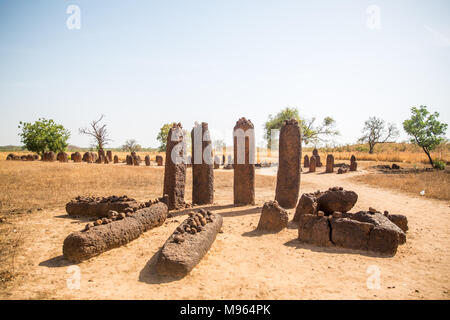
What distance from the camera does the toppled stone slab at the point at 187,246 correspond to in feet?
14.5

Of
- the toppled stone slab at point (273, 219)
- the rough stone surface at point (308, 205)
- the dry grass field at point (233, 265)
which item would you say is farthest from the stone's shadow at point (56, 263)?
the rough stone surface at point (308, 205)

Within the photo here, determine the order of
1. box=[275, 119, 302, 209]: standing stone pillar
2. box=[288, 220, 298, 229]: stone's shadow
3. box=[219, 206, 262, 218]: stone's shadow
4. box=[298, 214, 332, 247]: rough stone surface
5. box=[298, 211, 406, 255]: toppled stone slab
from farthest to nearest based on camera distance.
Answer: box=[275, 119, 302, 209]: standing stone pillar, box=[219, 206, 262, 218]: stone's shadow, box=[288, 220, 298, 229]: stone's shadow, box=[298, 214, 332, 247]: rough stone surface, box=[298, 211, 406, 255]: toppled stone slab

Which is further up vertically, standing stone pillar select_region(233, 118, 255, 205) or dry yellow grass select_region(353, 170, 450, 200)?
standing stone pillar select_region(233, 118, 255, 205)

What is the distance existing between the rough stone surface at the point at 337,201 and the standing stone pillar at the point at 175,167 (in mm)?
4487

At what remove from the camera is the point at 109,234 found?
5.50 m

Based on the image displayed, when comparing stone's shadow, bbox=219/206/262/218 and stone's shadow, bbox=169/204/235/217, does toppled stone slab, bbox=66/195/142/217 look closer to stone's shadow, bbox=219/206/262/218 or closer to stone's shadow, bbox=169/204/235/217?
stone's shadow, bbox=169/204/235/217

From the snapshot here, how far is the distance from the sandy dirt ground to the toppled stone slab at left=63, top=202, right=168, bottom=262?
149 mm

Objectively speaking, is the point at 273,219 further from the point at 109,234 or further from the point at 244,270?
the point at 109,234

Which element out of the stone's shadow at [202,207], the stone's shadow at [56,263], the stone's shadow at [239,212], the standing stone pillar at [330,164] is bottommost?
the stone's shadow at [56,263]

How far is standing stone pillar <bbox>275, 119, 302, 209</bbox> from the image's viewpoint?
9.52 m

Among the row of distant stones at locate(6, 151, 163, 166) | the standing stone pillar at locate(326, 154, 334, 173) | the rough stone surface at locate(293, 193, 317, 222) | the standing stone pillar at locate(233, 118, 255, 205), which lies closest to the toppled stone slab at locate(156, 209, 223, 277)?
the rough stone surface at locate(293, 193, 317, 222)

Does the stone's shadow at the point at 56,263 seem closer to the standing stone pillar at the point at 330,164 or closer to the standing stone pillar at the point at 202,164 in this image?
the standing stone pillar at the point at 202,164

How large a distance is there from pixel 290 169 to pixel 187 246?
223 inches
